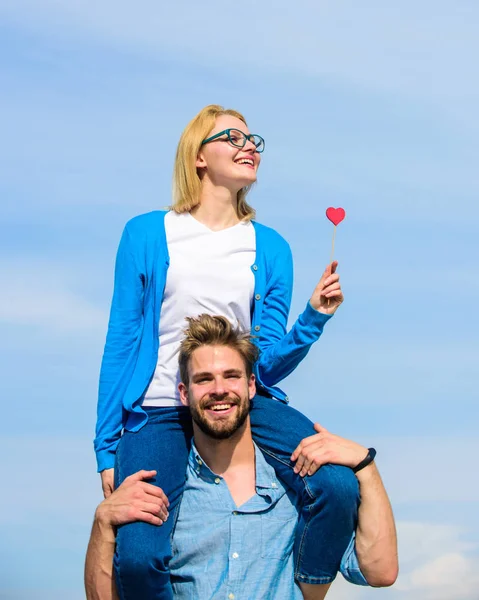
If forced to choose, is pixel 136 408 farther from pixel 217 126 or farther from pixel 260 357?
pixel 217 126

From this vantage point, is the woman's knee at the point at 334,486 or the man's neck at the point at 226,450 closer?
the woman's knee at the point at 334,486

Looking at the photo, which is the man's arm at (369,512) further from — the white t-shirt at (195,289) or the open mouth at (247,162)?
the open mouth at (247,162)

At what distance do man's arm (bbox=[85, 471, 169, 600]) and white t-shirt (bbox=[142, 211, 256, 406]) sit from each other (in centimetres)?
80

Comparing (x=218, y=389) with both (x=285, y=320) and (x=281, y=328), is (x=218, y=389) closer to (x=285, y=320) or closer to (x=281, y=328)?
(x=281, y=328)

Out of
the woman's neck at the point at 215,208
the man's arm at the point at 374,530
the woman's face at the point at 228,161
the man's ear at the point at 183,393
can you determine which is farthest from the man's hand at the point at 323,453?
the woman's face at the point at 228,161

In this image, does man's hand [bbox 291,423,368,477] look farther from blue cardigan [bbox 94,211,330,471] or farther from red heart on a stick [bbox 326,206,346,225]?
red heart on a stick [bbox 326,206,346,225]

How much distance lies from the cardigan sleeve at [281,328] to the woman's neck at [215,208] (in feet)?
1.70

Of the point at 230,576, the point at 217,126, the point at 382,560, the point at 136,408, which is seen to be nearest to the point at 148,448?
the point at 136,408

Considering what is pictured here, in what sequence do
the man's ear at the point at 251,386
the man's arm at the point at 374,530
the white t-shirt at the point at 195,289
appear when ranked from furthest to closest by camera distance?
the white t-shirt at the point at 195,289 → the man's ear at the point at 251,386 → the man's arm at the point at 374,530

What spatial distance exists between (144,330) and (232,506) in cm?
152

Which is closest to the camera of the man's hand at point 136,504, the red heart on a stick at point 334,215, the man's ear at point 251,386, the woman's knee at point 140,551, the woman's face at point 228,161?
the woman's knee at point 140,551

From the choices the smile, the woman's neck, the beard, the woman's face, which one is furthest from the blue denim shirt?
the woman's face

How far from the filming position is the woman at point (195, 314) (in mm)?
7770

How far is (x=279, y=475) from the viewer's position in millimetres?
8109
